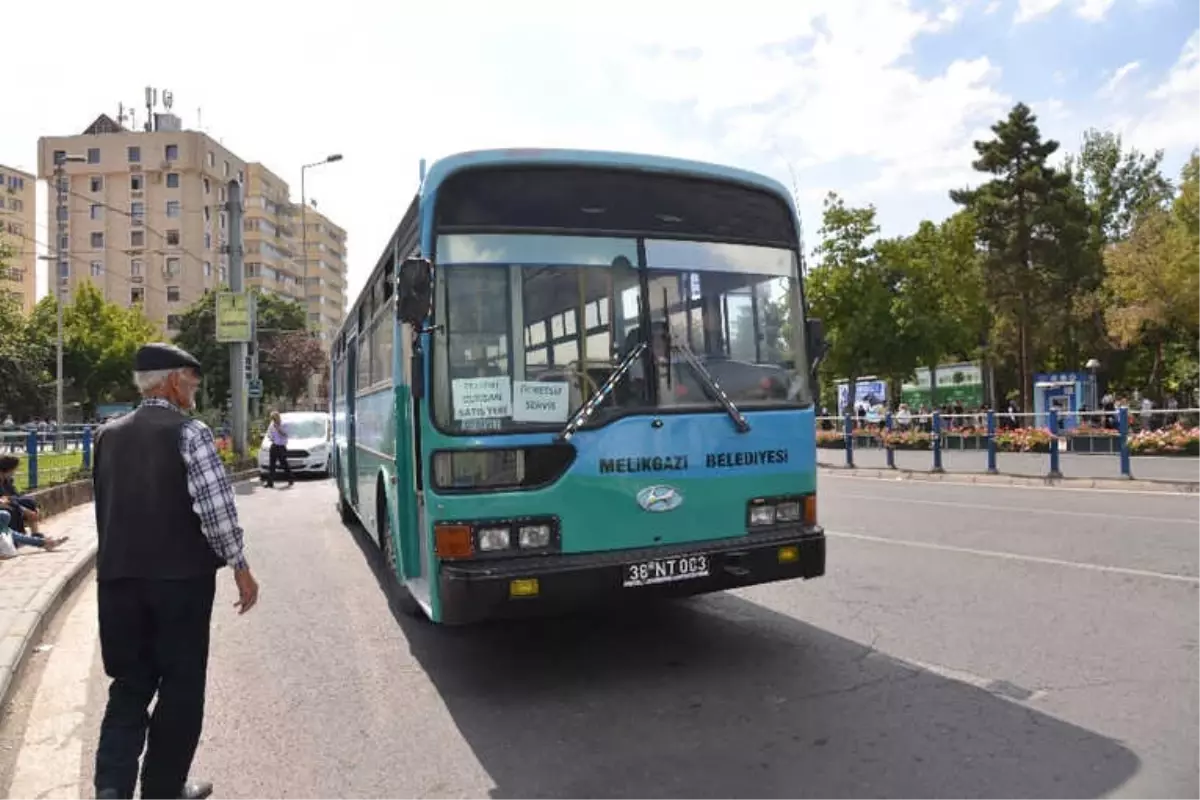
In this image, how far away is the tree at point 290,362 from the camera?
62.6 metres

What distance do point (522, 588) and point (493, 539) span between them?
30 cm

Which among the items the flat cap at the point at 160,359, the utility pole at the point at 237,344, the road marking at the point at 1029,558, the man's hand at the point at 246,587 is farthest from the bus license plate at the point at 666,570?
the utility pole at the point at 237,344

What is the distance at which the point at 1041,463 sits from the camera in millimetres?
19984

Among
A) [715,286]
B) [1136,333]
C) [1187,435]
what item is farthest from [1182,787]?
[1136,333]

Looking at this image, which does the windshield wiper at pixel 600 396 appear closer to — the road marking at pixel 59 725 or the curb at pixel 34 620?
the curb at pixel 34 620

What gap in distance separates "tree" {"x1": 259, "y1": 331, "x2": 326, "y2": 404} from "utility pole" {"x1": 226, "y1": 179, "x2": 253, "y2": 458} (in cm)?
3849

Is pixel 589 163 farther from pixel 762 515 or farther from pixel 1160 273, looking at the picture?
pixel 1160 273

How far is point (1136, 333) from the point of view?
3631cm

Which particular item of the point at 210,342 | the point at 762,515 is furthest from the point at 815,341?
the point at 210,342

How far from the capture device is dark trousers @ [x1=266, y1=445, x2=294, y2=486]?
20.6 meters

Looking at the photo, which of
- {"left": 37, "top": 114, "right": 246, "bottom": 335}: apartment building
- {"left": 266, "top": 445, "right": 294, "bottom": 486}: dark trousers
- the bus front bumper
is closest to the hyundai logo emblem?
the bus front bumper

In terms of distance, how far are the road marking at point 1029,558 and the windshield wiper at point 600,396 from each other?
485cm

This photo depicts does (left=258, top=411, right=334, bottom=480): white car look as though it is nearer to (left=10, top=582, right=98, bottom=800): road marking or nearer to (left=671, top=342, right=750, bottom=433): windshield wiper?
(left=10, top=582, right=98, bottom=800): road marking

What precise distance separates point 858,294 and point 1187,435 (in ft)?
67.7
